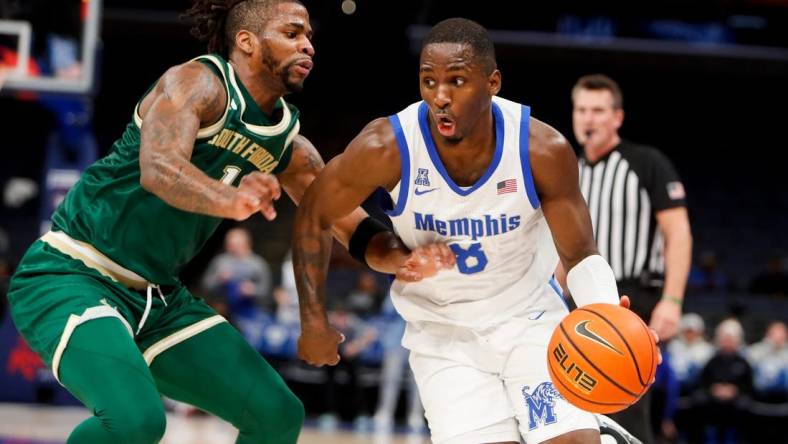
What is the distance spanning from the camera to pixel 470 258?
13.0ft

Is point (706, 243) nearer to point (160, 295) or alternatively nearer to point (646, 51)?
point (646, 51)

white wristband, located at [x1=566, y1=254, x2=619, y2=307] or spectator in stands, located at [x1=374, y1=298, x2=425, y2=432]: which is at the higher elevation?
white wristband, located at [x1=566, y1=254, x2=619, y2=307]

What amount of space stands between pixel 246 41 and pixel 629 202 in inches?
104

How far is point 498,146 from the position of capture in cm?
382

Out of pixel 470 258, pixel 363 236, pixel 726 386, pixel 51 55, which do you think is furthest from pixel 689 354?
pixel 470 258

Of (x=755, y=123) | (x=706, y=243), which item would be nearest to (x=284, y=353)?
(x=706, y=243)

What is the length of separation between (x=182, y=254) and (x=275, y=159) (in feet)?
1.70

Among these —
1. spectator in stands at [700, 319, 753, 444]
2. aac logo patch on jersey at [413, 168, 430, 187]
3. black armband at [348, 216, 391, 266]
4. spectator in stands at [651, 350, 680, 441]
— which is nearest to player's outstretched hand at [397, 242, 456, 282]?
aac logo patch on jersey at [413, 168, 430, 187]

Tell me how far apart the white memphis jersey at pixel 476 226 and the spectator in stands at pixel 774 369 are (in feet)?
27.6

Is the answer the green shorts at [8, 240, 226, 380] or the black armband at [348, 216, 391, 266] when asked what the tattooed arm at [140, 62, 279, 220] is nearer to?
the green shorts at [8, 240, 226, 380]

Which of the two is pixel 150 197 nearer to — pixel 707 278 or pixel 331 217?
pixel 331 217

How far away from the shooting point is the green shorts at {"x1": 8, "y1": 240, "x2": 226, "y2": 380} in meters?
3.63

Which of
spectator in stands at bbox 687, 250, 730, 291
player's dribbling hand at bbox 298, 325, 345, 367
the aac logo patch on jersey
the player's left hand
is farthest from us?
spectator in stands at bbox 687, 250, 730, 291

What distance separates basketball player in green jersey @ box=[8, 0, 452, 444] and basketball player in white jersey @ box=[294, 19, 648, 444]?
0.59ft
